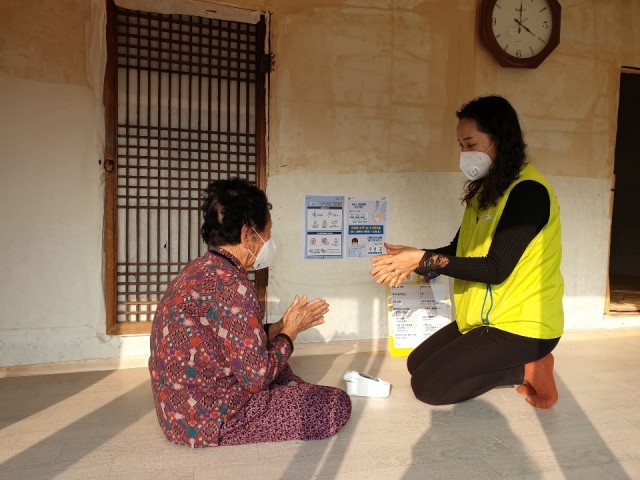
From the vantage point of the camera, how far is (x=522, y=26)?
144 inches

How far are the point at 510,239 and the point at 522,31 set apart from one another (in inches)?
86.4

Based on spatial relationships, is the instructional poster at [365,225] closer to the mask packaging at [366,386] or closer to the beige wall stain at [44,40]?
the mask packaging at [366,386]

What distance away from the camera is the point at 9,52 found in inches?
110

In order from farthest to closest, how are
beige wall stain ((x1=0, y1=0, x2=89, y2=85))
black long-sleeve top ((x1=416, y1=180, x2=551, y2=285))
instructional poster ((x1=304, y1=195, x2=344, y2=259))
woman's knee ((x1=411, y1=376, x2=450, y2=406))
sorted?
instructional poster ((x1=304, y1=195, x2=344, y2=259)), beige wall stain ((x1=0, y1=0, x2=89, y2=85)), woman's knee ((x1=411, y1=376, x2=450, y2=406)), black long-sleeve top ((x1=416, y1=180, x2=551, y2=285))

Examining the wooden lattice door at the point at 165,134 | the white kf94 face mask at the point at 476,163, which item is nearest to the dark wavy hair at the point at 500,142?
the white kf94 face mask at the point at 476,163

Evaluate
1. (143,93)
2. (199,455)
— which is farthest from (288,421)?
(143,93)

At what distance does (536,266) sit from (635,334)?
2426 millimetres

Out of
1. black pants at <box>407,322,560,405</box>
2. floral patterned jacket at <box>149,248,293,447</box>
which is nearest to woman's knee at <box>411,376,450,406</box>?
black pants at <box>407,322,560,405</box>

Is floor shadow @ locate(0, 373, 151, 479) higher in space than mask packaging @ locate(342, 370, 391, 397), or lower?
lower

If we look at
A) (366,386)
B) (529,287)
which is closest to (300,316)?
(366,386)

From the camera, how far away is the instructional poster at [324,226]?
3.39 m

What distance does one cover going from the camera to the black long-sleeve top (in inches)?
85.9

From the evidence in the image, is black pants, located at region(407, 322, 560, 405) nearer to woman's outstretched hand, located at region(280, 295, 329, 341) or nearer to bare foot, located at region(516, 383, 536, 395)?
bare foot, located at region(516, 383, 536, 395)

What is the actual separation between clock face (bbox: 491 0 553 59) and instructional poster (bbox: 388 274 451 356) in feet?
5.92
